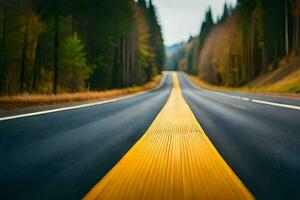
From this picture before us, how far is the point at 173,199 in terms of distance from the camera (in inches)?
80.5

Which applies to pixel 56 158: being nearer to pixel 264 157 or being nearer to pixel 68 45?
pixel 264 157

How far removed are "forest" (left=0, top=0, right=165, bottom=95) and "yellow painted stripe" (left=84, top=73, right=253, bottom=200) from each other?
25.9 metres

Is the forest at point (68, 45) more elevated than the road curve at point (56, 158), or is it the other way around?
the forest at point (68, 45)

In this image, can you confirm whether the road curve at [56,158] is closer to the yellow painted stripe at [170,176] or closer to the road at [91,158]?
the road at [91,158]

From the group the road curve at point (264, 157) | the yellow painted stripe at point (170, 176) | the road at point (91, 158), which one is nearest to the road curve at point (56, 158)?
the road at point (91, 158)

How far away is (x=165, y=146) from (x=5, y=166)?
1844 mm

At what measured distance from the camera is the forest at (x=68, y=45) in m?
31.0

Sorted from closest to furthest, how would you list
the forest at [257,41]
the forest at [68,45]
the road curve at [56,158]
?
1. the road curve at [56,158]
2. the forest at [68,45]
3. the forest at [257,41]

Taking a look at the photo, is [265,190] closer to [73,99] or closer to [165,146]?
[165,146]

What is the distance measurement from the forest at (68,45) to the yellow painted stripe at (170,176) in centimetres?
2595

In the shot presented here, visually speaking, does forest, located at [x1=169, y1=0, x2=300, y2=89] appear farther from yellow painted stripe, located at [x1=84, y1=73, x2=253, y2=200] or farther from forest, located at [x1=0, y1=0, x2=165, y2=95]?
yellow painted stripe, located at [x1=84, y1=73, x2=253, y2=200]

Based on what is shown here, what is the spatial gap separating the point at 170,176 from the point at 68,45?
34.2m

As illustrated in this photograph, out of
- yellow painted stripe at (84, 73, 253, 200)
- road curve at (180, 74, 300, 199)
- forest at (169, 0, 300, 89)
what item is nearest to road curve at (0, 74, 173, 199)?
yellow painted stripe at (84, 73, 253, 200)

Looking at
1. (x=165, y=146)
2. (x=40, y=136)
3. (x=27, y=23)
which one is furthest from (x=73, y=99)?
(x=27, y=23)
